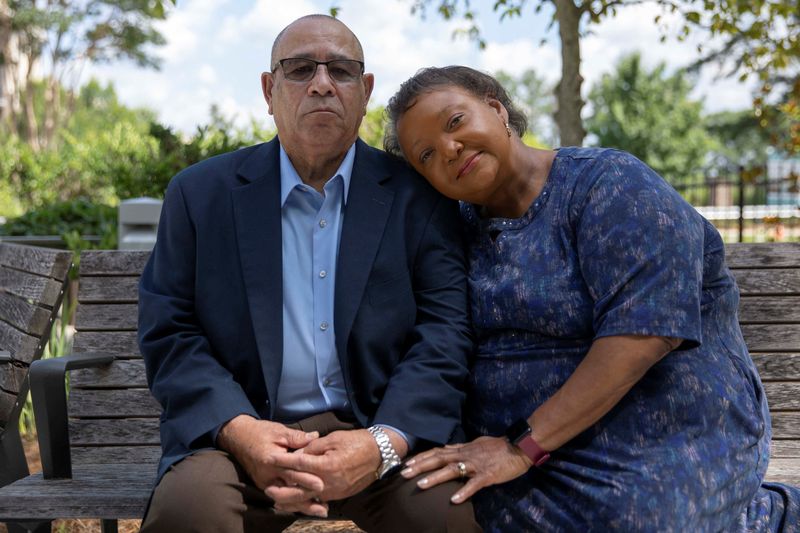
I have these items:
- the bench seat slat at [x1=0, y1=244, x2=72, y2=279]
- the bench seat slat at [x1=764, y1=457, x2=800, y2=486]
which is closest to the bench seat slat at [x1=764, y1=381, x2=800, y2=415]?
the bench seat slat at [x1=764, y1=457, x2=800, y2=486]

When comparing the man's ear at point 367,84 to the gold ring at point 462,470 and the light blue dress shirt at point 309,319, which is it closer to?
the light blue dress shirt at point 309,319

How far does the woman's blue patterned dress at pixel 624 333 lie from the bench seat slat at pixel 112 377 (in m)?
1.53

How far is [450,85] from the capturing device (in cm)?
289

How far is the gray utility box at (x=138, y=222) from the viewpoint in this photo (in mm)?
5875

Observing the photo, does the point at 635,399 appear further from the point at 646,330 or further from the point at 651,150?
the point at 651,150

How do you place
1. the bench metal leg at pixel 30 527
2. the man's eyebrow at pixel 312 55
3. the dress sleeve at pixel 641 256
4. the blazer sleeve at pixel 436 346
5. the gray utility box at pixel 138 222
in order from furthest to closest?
the gray utility box at pixel 138 222, the bench metal leg at pixel 30 527, the man's eyebrow at pixel 312 55, the blazer sleeve at pixel 436 346, the dress sleeve at pixel 641 256

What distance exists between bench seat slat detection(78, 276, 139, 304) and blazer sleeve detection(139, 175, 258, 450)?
858 millimetres

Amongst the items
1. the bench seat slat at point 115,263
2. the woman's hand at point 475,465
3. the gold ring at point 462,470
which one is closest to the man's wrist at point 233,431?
the woman's hand at point 475,465

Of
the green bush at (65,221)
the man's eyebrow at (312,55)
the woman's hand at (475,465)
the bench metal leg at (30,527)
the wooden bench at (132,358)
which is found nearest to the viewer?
the woman's hand at (475,465)

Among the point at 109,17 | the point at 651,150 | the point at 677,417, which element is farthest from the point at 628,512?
the point at 651,150

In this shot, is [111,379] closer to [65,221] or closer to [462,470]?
[462,470]

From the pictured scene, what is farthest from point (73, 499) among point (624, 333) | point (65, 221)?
point (65, 221)

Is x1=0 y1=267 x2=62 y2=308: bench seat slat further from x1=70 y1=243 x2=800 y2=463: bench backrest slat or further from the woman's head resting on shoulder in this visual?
the woman's head resting on shoulder

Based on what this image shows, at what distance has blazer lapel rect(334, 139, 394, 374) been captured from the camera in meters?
2.87
